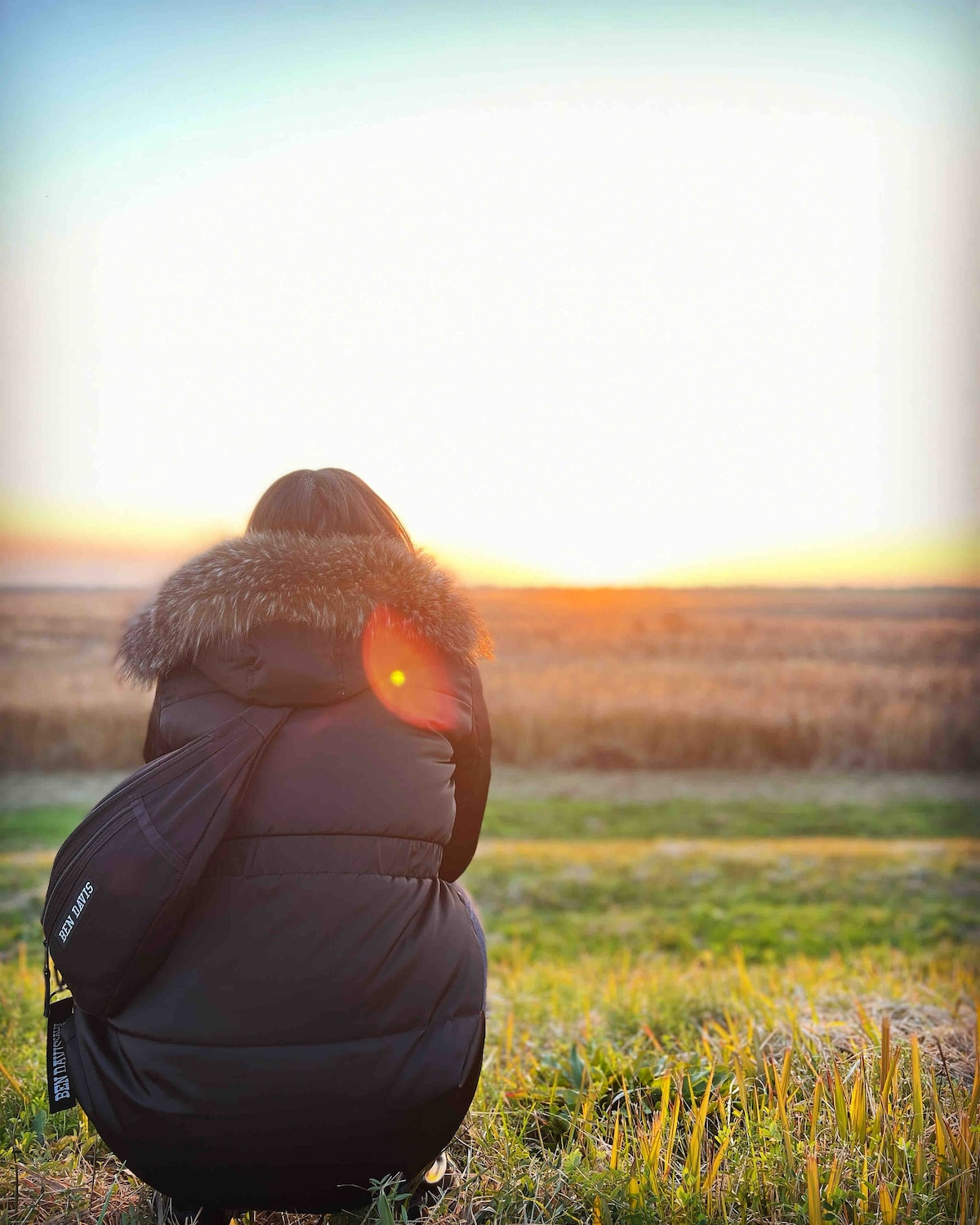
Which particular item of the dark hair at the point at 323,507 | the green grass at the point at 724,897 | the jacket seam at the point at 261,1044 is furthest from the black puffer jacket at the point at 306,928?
the green grass at the point at 724,897

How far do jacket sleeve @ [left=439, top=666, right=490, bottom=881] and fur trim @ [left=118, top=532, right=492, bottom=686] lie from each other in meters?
0.16

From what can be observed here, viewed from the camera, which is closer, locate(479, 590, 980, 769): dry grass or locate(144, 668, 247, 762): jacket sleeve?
locate(144, 668, 247, 762): jacket sleeve

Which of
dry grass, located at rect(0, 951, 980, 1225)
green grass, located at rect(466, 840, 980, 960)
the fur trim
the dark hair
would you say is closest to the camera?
the fur trim

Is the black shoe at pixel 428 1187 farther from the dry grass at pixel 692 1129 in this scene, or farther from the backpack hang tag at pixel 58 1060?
the backpack hang tag at pixel 58 1060

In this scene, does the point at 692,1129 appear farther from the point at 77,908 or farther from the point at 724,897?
the point at 724,897

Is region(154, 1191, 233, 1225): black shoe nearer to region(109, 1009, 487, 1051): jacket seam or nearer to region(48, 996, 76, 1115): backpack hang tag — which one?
region(48, 996, 76, 1115): backpack hang tag

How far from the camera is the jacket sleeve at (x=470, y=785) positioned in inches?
81.5

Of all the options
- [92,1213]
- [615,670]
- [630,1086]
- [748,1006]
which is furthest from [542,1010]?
[615,670]

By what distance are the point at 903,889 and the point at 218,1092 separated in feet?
29.0

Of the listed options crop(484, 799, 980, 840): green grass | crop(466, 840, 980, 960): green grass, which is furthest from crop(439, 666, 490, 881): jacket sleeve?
crop(484, 799, 980, 840): green grass

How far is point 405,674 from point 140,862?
1.95 ft

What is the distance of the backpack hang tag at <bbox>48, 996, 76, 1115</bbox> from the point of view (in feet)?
6.15

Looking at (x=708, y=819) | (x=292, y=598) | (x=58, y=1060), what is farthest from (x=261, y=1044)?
(x=708, y=819)

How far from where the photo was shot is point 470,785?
83.8 inches
